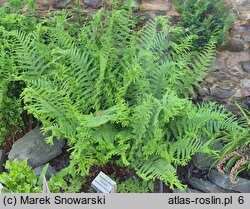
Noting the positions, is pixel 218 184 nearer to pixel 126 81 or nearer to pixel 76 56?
pixel 126 81

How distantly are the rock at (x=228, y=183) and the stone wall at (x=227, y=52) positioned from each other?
3.00ft

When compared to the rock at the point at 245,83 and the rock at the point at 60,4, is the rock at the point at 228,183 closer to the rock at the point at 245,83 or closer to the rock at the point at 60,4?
the rock at the point at 245,83

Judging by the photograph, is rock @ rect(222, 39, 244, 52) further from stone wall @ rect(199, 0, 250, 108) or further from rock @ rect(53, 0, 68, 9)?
rock @ rect(53, 0, 68, 9)

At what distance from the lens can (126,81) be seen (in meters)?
3.36

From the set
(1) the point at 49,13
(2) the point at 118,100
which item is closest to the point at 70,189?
(2) the point at 118,100

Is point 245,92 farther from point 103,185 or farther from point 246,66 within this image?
point 103,185

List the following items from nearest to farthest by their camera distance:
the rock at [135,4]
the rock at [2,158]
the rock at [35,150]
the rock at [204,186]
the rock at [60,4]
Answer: the rock at [204,186] → the rock at [35,150] → the rock at [2,158] → the rock at [135,4] → the rock at [60,4]

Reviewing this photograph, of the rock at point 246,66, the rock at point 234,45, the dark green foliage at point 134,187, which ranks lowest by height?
the dark green foliage at point 134,187

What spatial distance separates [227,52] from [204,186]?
1341mm

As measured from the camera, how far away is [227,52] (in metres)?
4.09

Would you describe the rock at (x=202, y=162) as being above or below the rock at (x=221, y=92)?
below

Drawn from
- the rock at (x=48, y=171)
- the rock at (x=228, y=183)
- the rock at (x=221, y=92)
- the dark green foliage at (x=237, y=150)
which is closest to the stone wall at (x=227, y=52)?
the rock at (x=221, y=92)

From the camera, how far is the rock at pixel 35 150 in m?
3.67

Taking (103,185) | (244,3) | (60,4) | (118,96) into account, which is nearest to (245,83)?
(244,3)
